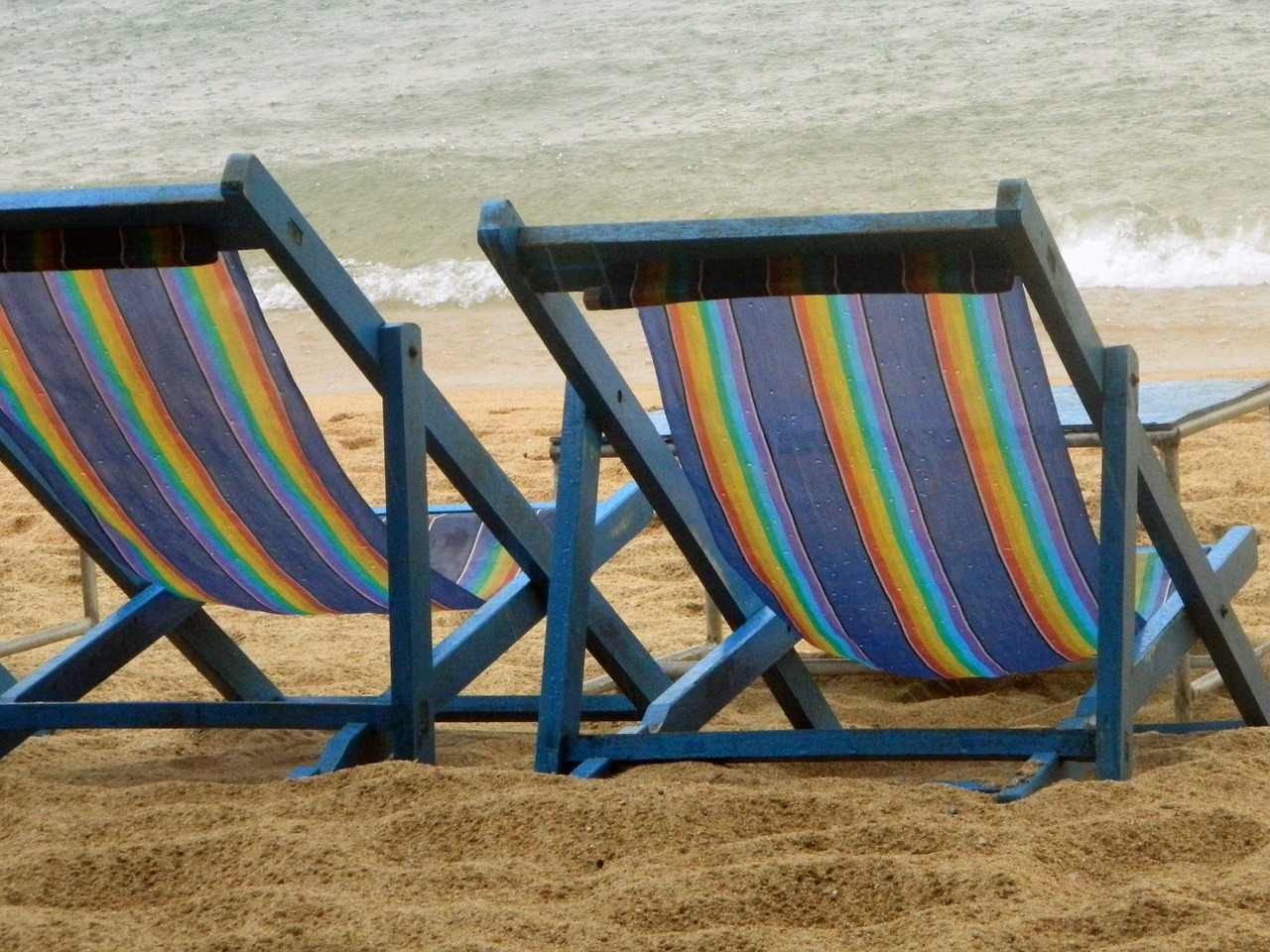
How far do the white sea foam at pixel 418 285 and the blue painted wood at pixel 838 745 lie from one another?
9.69 metres

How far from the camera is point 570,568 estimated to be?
7.24 feet

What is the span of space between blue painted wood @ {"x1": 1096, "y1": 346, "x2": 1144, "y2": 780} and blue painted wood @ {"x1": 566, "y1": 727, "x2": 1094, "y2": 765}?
5 centimetres

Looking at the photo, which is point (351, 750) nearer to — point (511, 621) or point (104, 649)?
point (511, 621)

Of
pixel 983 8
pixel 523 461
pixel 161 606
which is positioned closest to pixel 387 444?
pixel 161 606

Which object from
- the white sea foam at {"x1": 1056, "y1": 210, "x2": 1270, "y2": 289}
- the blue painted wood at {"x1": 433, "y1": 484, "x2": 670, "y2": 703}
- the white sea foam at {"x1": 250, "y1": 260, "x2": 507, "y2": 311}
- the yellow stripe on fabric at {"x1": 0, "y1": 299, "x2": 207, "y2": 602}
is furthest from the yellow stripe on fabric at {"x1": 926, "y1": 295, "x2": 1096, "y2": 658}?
the white sea foam at {"x1": 250, "y1": 260, "x2": 507, "y2": 311}

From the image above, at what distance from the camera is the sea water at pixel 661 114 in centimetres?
1335

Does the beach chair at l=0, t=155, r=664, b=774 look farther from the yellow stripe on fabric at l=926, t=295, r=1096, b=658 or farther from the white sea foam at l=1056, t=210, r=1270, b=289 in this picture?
the white sea foam at l=1056, t=210, r=1270, b=289

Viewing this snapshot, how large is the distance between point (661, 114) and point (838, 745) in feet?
51.1

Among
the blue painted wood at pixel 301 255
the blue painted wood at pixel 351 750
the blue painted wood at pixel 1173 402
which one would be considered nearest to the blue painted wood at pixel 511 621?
the blue painted wood at pixel 351 750

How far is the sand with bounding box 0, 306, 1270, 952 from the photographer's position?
5.02 ft

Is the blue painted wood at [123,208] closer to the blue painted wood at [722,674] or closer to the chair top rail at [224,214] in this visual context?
the chair top rail at [224,214]

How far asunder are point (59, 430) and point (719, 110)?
50.1 feet

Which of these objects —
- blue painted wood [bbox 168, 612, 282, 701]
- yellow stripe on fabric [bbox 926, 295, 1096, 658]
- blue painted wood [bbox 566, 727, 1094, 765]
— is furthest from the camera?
blue painted wood [bbox 168, 612, 282, 701]

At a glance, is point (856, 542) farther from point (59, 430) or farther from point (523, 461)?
point (523, 461)
